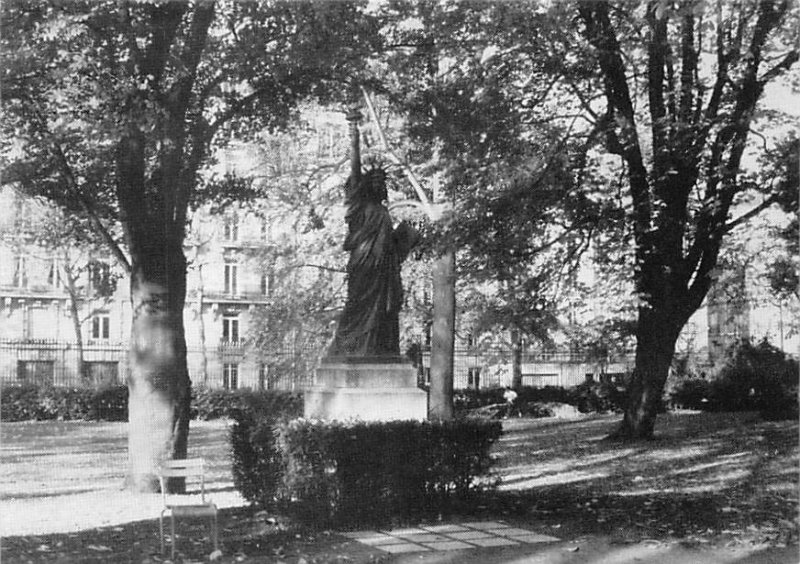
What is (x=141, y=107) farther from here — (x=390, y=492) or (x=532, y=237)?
(x=532, y=237)

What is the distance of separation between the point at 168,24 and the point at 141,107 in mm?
1230

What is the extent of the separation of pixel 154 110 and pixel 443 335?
10.0 metres

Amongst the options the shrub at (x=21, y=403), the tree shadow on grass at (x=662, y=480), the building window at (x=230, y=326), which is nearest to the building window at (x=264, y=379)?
the shrub at (x=21, y=403)

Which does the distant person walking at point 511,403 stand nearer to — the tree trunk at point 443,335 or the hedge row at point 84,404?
the hedge row at point 84,404

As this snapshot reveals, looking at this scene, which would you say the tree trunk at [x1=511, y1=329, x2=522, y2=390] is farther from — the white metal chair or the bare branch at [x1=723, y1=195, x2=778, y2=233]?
the white metal chair

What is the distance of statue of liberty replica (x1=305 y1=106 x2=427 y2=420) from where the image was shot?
37.1 feet

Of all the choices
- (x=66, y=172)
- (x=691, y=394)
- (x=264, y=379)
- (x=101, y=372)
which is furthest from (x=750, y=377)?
(x=66, y=172)

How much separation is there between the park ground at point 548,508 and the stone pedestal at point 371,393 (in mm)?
1359

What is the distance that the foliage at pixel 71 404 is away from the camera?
32469mm

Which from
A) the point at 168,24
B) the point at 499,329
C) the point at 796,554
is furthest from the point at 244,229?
the point at 796,554

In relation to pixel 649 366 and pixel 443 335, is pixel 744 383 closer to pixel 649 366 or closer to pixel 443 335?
pixel 649 366

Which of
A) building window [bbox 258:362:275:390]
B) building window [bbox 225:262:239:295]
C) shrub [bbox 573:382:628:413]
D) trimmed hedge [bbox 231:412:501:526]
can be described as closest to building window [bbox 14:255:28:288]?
building window [bbox 225:262:239:295]

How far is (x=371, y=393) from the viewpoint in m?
11.3

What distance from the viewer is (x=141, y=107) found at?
1228 cm
